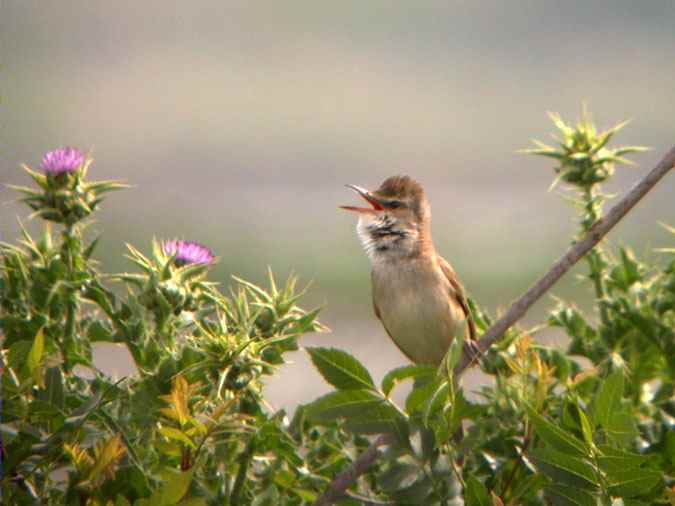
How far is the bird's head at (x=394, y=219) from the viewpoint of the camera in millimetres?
4645

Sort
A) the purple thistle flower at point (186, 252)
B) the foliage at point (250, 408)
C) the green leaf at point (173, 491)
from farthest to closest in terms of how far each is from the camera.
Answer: the purple thistle flower at point (186, 252) < the foliage at point (250, 408) < the green leaf at point (173, 491)

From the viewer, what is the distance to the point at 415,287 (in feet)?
15.9

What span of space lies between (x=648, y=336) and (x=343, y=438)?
63cm

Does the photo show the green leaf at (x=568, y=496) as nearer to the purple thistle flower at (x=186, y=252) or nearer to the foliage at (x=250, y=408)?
the foliage at (x=250, y=408)

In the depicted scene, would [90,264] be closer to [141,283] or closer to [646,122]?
[141,283]

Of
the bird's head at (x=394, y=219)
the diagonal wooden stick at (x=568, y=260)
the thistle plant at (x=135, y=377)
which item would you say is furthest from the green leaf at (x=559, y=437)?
the bird's head at (x=394, y=219)

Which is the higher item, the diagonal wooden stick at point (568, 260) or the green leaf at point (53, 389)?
the diagonal wooden stick at point (568, 260)

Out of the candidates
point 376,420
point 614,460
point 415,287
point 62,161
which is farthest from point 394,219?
point 614,460

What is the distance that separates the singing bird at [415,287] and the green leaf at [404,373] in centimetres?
295

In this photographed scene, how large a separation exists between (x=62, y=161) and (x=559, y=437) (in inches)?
46.2

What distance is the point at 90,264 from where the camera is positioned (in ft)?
7.66

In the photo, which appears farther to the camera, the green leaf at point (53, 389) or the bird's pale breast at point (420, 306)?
the bird's pale breast at point (420, 306)

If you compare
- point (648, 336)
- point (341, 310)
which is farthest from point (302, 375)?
point (648, 336)

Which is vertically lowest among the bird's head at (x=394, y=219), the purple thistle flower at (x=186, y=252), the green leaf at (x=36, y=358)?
the bird's head at (x=394, y=219)
